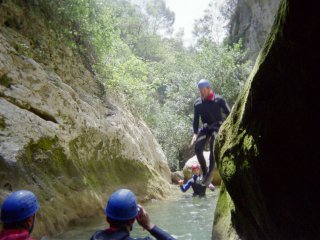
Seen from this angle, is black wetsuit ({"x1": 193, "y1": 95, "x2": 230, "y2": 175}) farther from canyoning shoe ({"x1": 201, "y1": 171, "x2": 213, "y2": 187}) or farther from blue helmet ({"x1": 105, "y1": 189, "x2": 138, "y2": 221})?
blue helmet ({"x1": 105, "y1": 189, "x2": 138, "y2": 221})

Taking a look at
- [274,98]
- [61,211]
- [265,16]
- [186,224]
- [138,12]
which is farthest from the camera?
[138,12]

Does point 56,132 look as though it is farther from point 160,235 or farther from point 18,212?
point 160,235

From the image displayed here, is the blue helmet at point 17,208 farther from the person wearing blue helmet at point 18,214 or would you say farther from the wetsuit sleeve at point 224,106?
the wetsuit sleeve at point 224,106

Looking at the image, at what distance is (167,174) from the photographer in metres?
13.7

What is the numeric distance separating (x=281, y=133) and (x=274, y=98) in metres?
0.31

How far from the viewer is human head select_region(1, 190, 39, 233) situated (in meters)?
2.63

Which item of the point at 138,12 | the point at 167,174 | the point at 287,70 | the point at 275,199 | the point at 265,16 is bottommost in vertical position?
the point at 167,174

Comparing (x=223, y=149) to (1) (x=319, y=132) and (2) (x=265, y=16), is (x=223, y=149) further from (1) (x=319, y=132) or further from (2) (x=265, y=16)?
(2) (x=265, y=16)

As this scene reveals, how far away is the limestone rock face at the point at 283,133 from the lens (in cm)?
272

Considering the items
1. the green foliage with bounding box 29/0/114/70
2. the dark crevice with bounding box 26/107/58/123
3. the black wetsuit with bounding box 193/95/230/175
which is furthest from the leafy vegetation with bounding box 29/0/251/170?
the black wetsuit with bounding box 193/95/230/175

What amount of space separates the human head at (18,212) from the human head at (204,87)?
5082 mm

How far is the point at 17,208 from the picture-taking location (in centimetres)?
265

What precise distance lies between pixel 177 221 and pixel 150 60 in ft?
74.2

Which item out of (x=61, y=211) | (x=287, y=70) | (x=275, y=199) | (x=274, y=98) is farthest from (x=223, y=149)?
(x=61, y=211)
